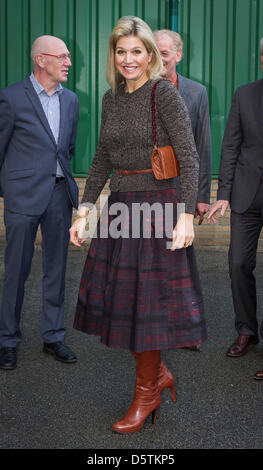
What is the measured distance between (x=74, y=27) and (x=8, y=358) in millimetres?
5887

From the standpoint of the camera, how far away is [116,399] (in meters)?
3.62

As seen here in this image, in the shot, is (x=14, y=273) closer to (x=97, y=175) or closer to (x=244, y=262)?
(x=97, y=175)

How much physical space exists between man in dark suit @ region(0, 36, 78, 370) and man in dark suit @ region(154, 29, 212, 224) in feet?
2.50

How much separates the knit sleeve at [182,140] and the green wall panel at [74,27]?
6069 mm

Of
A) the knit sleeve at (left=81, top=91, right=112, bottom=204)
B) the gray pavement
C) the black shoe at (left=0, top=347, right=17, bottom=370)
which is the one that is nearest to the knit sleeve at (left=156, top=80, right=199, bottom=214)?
the knit sleeve at (left=81, top=91, right=112, bottom=204)

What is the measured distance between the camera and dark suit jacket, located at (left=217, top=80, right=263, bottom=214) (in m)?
4.23

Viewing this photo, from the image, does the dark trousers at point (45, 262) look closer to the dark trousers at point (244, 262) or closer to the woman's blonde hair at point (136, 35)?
the dark trousers at point (244, 262)

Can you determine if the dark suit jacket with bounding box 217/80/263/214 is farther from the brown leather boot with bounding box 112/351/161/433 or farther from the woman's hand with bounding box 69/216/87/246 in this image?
the brown leather boot with bounding box 112/351/161/433

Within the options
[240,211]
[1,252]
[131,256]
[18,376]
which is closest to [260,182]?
[240,211]

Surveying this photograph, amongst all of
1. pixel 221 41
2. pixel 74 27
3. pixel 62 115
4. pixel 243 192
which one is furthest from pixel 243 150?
pixel 74 27

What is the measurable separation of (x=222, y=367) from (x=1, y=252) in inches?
189

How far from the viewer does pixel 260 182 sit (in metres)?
4.23

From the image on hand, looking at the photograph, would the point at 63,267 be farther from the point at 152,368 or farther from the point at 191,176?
the point at 191,176

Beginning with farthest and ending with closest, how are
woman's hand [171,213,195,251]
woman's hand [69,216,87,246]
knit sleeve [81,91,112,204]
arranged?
1. knit sleeve [81,91,112,204]
2. woman's hand [69,216,87,246]
3. woman's hand [171,213,195,251]
